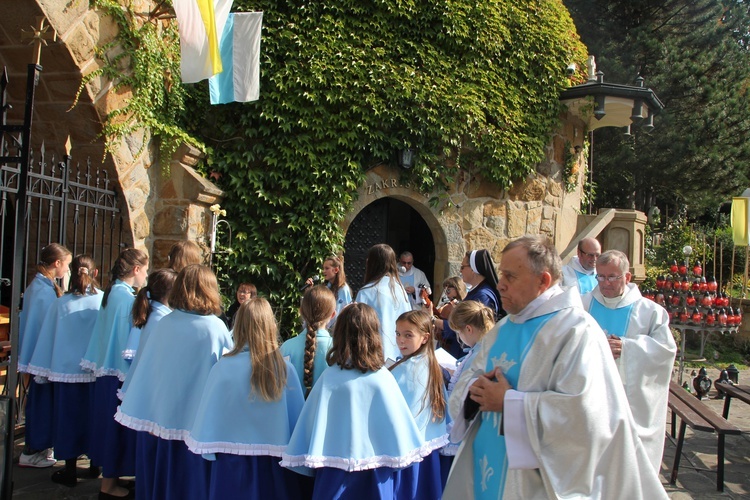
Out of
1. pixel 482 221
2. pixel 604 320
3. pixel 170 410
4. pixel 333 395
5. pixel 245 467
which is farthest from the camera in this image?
pixel 482 221

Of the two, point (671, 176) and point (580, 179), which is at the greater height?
point (671, 176)

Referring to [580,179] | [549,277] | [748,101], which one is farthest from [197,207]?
[748,101]

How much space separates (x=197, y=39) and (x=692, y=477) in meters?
6.22

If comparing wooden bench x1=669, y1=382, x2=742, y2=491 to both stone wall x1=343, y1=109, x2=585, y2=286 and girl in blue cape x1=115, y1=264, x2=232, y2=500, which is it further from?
stone wall x1=343, y1=109, x2=585, y2=286

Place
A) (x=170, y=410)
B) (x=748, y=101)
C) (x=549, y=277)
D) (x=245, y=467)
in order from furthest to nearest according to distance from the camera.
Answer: (x=748, y=101) < (x=170, y=410) < (x=245, y=467) < (x=549, y=277)

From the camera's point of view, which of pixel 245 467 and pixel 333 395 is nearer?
pixel 333 395

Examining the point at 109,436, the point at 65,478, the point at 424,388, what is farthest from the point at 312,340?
the point at 65,478

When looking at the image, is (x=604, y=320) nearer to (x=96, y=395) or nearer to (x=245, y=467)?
(x=245, y=467)

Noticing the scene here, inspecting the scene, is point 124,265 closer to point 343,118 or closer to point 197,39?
point 197,39

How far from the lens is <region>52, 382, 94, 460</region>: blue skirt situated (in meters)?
4.59

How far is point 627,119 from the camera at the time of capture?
10.7 m

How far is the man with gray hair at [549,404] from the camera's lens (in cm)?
222

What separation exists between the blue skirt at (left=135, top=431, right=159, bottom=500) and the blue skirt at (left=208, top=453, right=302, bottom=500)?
2.33 feet

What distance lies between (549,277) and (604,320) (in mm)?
2103
